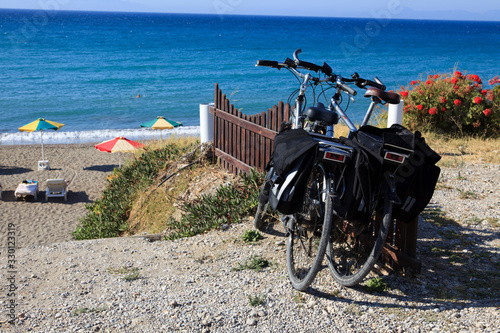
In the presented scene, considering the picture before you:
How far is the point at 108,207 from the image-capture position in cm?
901

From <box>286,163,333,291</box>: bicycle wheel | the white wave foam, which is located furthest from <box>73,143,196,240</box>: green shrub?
the white wave foam

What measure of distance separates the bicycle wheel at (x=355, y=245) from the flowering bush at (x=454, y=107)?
6733 mm

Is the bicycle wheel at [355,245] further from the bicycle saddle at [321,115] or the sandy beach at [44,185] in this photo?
the sandy beach at [44,185]

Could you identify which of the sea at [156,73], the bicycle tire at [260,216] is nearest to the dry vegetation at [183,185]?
the bicycle tire at [260,216]

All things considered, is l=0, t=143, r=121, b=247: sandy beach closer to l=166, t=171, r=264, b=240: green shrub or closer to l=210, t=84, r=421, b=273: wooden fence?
l=210, t=84, r=421, b=273: wooden fence

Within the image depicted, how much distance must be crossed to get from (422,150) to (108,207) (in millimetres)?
6953

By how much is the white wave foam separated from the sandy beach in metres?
1.96

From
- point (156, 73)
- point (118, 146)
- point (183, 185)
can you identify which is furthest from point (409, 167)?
point (156, 73)

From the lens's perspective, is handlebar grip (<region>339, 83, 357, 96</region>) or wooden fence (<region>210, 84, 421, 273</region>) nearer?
handlebar grip (<region>339, 83, 357, 96</region>)

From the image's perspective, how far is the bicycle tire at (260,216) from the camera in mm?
4945

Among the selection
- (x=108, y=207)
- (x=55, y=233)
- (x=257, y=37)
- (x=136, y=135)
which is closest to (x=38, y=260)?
(x=108, y=207)

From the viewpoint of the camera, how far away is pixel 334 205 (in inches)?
131

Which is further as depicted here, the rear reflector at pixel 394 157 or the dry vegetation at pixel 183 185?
the dry vegetation at pixel 183 185

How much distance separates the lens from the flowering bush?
33.3 feet
